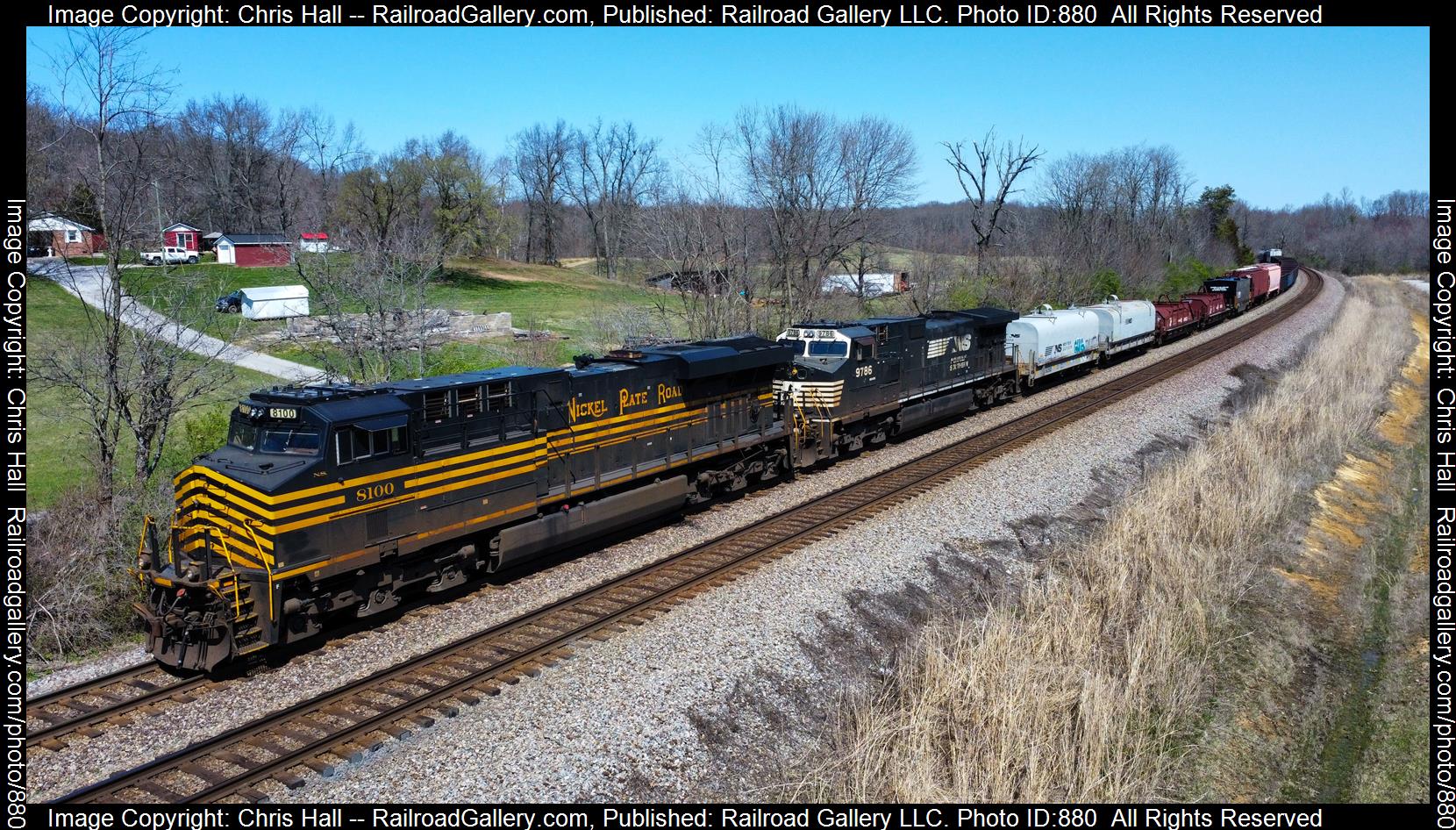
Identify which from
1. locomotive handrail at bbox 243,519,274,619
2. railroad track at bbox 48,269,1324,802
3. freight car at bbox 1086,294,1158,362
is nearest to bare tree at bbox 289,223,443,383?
railroad track at bbox 48,269,1324,802

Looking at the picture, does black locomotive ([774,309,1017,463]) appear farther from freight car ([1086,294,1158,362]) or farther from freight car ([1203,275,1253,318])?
freight car ([1203,275,1253,318])

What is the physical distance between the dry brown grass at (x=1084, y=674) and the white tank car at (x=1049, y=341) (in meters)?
11.5

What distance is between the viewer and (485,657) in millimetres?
11070

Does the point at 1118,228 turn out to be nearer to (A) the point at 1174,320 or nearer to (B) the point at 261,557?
(A) the point at 1174,320

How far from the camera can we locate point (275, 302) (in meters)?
46.2

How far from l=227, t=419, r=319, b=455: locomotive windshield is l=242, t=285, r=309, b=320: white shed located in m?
37.3

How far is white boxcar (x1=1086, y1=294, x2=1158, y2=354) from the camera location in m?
36.8

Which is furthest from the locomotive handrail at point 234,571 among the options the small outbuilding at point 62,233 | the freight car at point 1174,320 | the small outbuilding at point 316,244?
the freight car at point 1174,320

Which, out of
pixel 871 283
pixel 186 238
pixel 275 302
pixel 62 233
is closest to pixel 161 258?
pixel 62 233

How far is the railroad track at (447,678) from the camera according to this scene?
27.7ft
